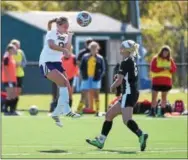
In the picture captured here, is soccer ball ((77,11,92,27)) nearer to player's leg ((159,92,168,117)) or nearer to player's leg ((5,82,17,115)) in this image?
player's leg ((159,92,168,117))

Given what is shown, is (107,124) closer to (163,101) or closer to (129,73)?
(129,73)

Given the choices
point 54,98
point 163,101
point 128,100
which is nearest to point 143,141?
point 128,100

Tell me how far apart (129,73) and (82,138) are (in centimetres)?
289

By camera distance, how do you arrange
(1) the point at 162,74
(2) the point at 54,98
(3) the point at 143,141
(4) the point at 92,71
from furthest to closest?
(2) the point at 54,98 < (4) the point at 92,71 < (1) the point at 162,74 < (3) the point at 143,141

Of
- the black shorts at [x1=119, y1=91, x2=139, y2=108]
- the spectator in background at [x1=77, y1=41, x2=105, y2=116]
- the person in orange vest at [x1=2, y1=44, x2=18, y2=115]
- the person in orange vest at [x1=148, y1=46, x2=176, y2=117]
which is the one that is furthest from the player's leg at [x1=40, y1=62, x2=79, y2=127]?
the spectator in background at [x1=77, y1=41, x2=105, y2=116]

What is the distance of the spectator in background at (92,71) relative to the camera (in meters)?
25.2

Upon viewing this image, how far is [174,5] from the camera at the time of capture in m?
52.0

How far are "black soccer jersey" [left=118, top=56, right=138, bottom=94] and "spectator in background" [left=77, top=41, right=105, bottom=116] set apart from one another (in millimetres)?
9986

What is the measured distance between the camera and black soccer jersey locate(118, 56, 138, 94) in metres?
14.8

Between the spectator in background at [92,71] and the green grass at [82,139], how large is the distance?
2.02 m

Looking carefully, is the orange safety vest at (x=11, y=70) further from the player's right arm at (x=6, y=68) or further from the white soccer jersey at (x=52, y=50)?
the white soccer jersey at (x=52, y=50)

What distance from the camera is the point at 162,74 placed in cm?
2428

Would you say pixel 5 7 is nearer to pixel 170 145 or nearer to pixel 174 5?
pixel 174 5

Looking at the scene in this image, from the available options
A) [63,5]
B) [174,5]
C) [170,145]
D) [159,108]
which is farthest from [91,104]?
[63,5]
